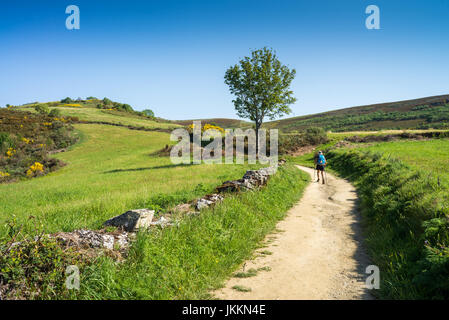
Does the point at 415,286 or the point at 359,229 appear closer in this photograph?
the point at 415,286

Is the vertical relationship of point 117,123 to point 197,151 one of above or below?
above

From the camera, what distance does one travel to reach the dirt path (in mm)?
4935

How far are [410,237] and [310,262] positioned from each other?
260 centimetres

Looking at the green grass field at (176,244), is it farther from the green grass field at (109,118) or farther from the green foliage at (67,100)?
the green foliage at (67,100)

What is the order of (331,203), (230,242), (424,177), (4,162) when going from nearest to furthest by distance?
(230,242) < (424,177) < (331,203) < (4,162)

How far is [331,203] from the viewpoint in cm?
1212

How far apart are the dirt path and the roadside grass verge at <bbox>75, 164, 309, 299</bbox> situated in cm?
42

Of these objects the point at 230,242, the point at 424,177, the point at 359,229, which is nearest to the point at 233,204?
the point at 230,242

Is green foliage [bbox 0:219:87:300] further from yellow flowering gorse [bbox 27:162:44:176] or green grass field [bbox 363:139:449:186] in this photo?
yellow flowering gorse [bbox 27:162:44:176]

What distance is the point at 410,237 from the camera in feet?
20.5

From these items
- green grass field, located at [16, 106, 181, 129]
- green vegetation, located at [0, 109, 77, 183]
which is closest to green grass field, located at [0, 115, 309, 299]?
green vegetation, located at [0, 109, 77, 183]

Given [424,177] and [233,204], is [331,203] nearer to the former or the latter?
[424,177]

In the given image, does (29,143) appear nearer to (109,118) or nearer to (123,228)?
(109,118)

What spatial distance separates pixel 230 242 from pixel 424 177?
8.22 meters
